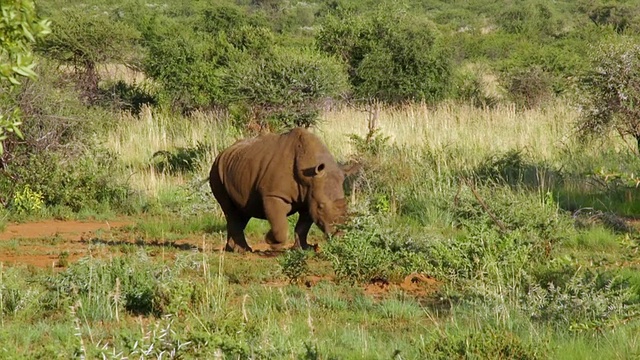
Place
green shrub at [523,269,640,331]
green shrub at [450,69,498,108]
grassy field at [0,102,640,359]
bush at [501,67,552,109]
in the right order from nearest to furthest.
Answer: grassy field at [0,102,640,359], green shrub at [523,269,640,331], bush at [501,67,552,109], green shrub at [450,69,498,108]

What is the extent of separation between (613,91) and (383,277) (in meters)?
6.96

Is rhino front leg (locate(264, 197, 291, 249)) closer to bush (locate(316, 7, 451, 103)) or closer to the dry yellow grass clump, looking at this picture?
the dry yellow grass clump

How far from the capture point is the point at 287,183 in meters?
11.9

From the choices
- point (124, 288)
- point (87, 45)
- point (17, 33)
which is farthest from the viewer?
point (87, 45)

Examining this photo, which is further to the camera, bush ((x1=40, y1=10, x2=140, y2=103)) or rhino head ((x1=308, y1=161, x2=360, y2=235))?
bush ((x1=40, y1=10, x2=140, y2=103))

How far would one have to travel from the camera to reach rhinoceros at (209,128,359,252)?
1181cm

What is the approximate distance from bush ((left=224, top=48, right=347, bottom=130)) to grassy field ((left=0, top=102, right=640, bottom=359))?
5.24ft

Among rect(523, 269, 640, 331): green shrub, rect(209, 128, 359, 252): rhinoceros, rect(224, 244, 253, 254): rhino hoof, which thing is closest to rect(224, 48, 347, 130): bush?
rect(224, 244, 253, 254): rhino hoof

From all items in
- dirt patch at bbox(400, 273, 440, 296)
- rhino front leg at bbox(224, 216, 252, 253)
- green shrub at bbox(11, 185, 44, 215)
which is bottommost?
green shrub at bbox(11, 185, 44, 215)

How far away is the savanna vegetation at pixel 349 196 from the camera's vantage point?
705 cm

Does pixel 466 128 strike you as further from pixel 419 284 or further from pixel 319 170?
pixel 419 284

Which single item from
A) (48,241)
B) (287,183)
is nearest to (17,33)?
(287,183)

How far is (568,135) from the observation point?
770 inches

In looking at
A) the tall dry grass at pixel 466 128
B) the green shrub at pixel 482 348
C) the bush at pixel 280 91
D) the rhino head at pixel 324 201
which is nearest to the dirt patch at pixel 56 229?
the rhino head at pixel 324 201
